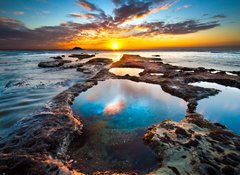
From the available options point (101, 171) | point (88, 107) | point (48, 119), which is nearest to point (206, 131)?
point (101, 171)

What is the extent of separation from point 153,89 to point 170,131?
7.78 meters

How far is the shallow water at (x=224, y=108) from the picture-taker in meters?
9.15

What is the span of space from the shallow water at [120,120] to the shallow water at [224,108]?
5.18ft

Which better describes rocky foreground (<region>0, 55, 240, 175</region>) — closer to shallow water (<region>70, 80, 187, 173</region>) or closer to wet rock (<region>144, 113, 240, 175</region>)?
wet rock (<region>144, 113, 240, 175</region>)

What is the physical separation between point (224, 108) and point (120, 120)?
7825mm

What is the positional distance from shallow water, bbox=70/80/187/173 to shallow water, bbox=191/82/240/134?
1580 millimetres

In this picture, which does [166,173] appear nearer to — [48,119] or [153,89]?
[48,119]

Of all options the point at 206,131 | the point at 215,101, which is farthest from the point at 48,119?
the point at 215,101

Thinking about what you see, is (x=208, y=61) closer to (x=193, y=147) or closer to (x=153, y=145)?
(x=193, y=147)

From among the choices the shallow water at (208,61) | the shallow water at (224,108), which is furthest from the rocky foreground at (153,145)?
the shallow water at (208,61)

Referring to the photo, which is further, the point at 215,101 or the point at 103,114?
the point at 215,101

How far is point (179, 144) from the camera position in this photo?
21.3ft

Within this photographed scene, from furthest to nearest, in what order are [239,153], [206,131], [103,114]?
1. [103,114]
2. [206,131]
3. [239,153]

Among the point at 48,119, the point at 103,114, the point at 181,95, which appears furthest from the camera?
the point at 181,95
